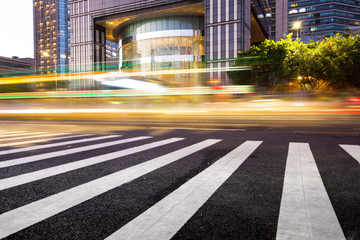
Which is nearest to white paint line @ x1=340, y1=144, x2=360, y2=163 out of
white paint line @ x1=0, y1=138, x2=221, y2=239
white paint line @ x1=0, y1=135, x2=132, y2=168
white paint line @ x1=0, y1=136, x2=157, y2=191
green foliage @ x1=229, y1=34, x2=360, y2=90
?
white paint line @ x1=0, y1=138, x2=221, y2=239

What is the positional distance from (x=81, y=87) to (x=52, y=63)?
13248cm

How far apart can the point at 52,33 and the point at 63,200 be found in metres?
155

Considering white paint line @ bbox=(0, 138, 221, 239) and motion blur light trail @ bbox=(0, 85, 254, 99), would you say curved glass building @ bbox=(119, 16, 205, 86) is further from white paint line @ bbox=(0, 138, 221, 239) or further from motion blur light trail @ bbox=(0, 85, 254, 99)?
white paint line @ bbox=(0, 138, 221, 239)

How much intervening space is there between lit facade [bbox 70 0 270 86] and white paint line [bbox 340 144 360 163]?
29.2m

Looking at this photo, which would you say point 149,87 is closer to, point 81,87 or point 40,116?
point 81,87

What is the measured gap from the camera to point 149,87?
16.8 metres

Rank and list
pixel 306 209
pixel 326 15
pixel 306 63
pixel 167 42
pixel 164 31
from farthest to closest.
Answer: pixel 326 15, pixel 164 31, pixel 167 42, pixel 306 63, pixel 306 209

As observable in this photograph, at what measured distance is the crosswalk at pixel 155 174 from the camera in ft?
7.26

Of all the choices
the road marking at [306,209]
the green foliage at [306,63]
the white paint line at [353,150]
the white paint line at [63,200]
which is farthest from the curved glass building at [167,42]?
the road marking at [306,209]

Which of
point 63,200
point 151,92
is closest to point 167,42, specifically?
→ point 151,92

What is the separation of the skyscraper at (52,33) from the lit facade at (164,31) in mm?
87444

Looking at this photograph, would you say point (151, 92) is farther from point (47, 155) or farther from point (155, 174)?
point (155, 174)

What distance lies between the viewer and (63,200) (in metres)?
2.87

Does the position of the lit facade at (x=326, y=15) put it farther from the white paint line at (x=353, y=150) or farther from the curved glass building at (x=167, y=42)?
the white paint line at (x=353, y=150)
